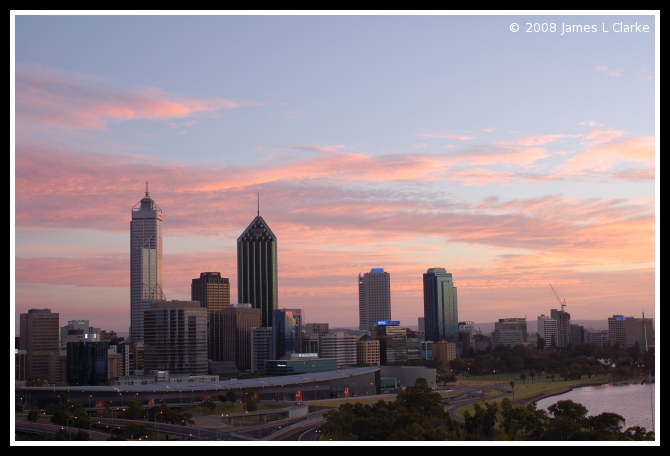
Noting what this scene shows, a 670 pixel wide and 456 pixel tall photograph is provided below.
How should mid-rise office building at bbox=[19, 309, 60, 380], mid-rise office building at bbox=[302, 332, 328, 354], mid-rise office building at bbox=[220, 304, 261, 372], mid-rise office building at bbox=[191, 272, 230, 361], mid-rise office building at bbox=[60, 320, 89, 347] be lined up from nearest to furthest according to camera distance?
1. mid-rise office building at bbox=[19, 309, 60, 380]
2. mid-rise office building at bbox=[60, 320, 89, 347]
3. mid-rise office building at bbox=[302, 332, 328, 354]
4. mid-rise office building at bbox=[220, 304, 261, 372]
5. mid-rise office building at bbox=[191, 272, 230, 361]

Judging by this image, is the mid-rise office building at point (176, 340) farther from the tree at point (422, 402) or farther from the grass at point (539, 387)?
the tree at point (422, 402)

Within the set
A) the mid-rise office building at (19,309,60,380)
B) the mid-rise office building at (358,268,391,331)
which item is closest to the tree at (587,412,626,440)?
the mid-rise office building at (19,309,60,380)

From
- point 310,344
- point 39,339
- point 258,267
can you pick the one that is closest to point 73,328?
point 39,339

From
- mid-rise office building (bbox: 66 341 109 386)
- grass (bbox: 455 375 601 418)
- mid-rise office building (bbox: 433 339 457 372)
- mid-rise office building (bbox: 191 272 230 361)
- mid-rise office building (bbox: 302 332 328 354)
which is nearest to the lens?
grass (bbox: 455 375 601 418)

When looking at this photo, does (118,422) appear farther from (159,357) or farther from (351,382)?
(159,357)

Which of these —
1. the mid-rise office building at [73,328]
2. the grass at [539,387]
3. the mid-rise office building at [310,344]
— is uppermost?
the mid-rise office building at [73,328]

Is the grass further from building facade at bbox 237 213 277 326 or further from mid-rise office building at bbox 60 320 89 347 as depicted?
building facade at bbox 237 213 277 326

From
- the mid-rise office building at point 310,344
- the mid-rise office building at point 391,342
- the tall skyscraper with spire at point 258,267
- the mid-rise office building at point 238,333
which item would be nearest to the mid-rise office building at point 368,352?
the mid-rise office building at point 391,342
